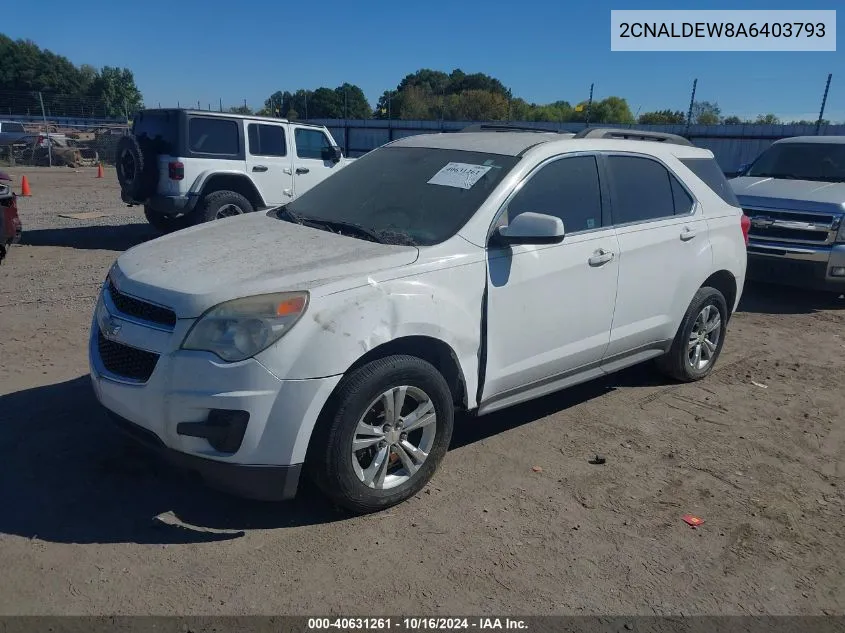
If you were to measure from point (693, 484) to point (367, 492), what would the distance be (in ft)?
6.12

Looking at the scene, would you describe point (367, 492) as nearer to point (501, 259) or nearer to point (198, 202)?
point (501, 259)

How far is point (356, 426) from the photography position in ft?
10.4

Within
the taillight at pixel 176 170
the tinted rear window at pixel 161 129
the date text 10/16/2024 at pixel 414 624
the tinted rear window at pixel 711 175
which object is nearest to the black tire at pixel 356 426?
the date text 10/16/2024 at pixel 414 624

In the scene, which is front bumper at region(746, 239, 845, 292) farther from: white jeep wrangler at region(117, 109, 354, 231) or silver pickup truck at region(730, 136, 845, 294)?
white jeep wrangler at region(117, 109, 354, 231)

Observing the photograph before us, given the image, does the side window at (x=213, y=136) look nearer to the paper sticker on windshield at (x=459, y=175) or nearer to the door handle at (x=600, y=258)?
the paper sticker on windshield at (x=459, y=175)

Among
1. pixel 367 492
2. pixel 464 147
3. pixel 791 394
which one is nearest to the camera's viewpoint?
pixel 367 492

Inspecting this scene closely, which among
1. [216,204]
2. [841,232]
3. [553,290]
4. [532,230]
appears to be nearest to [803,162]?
[841,232]

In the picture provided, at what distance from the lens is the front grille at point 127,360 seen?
10.1 ft

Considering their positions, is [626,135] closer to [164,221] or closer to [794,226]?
[794,226]

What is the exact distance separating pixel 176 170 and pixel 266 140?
1.64 meters

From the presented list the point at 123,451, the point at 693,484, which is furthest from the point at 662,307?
the point at 123,451

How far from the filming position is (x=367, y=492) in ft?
10.8

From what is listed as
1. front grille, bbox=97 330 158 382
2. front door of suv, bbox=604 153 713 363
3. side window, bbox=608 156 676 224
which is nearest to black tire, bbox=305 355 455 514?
front grille, bbox=97 330 158 382

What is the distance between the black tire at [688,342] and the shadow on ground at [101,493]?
1.74 metres
